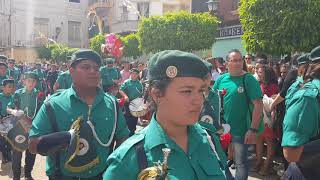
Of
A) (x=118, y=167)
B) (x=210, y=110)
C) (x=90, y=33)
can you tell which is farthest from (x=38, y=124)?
(x=90, y=33)

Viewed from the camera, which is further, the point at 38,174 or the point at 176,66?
the point at 38,174

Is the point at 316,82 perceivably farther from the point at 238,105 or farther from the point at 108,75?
the point at 108,75

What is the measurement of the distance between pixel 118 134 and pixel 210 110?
1492 millimetres

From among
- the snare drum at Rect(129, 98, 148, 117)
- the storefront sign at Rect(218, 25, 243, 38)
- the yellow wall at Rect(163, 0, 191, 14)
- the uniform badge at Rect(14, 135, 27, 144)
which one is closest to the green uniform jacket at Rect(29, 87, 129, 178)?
the uniform badge at Rect(14, 135, 27, 144)

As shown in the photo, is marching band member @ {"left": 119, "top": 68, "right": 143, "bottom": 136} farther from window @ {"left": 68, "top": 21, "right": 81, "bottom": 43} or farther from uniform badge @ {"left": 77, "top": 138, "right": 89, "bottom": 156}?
window @ {"left": 68, "top": 21, "right": 81, "bottom": 43}

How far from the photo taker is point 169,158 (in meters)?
2.22

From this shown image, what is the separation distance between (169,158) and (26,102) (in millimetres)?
6286

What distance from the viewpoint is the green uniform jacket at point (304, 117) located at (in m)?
3.16

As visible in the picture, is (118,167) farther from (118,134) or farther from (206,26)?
(206,26)

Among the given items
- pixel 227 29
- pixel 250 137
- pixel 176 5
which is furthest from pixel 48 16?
pixel 250 137

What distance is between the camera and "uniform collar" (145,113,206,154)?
7.34 feet

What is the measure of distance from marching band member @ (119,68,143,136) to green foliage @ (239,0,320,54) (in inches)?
144

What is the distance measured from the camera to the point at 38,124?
375cm

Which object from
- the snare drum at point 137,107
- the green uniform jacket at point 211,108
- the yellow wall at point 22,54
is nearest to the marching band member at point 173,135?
the green uniform jacket at point 211,108
